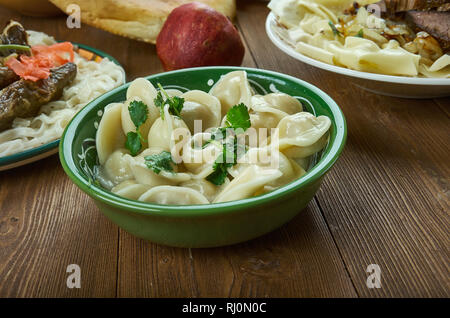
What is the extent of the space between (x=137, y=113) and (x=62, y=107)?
0.53m

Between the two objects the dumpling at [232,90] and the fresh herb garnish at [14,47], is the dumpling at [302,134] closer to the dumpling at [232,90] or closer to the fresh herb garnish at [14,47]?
the dumpling at [232,90]

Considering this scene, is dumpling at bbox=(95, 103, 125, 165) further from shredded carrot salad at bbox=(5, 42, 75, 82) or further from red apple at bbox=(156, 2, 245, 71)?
red apple at bbox=(156, 2, 245, 71)

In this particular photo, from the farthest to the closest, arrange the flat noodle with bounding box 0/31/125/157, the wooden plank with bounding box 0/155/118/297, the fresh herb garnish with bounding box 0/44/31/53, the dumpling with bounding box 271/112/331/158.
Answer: the fresh herb garnish with bounding box 0/44/31/53 < the flat noodle with bounding box 0/31/125/157 < the dumpling with bounding box 271/112/331/158 < the wooden plank with bounding box 0/155/118/297

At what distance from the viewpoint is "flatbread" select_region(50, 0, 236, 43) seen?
6.57 ft

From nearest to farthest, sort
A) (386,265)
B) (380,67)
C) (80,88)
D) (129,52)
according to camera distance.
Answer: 1. (386,265)
2. (380,67)
3. (80,88)
4. (129,52)

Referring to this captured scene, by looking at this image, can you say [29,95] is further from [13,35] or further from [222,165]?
[222,165]

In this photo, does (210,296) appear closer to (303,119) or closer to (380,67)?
(303,119)

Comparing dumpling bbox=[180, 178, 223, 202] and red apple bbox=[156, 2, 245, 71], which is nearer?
dumpling bbox=[180, 178, 223, 202]

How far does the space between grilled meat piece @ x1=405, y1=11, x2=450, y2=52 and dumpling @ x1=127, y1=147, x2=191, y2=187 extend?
3.23 feet

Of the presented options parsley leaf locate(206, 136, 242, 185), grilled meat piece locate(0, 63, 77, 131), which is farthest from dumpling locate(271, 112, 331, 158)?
grilled meat piece locate(0, 63, 77, 131)

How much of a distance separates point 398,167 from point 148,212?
761 mm

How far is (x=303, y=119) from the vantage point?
111 centimetres

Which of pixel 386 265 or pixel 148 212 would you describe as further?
pixel 386 265

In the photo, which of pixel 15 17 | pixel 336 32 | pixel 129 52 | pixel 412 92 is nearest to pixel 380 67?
pixel 412 92
